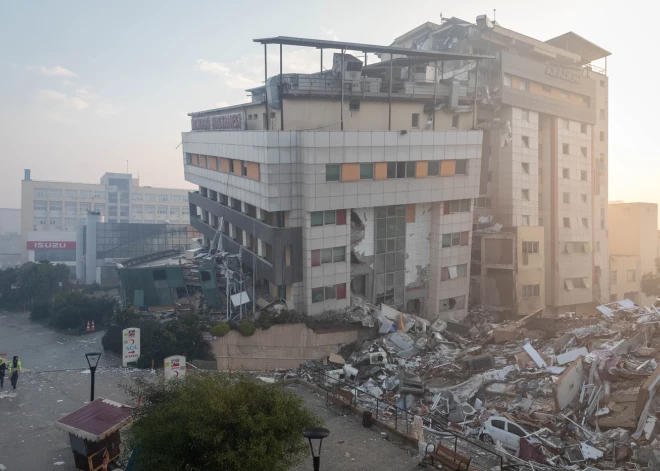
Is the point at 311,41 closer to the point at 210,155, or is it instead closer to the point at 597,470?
the point at 210,155

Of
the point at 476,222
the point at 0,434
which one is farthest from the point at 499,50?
the point at 0,434

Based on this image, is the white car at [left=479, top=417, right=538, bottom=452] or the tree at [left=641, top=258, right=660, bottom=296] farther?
the tree at [left=641, top=258, right=660, bottom=296]

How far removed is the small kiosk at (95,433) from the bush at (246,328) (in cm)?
1117

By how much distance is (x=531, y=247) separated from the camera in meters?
39.2

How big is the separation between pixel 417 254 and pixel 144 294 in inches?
654

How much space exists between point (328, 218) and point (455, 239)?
900 cm

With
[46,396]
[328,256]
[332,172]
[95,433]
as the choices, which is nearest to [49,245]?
[328,256]

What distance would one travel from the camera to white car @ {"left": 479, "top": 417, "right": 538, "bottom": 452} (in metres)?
17.3

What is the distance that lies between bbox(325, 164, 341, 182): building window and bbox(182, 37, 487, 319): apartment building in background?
8 cm

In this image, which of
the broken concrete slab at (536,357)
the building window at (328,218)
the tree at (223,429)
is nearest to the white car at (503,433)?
the broken concrete slab at (536,357)

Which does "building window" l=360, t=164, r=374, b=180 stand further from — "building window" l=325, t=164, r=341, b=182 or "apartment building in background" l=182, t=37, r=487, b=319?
"building window" l=325, t=164, r=341, b=182

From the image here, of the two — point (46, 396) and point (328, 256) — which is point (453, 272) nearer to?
point (328, 256)

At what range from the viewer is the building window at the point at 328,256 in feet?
93.8

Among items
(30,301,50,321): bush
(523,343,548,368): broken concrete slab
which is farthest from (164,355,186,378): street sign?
(30,301,50,321): bush
